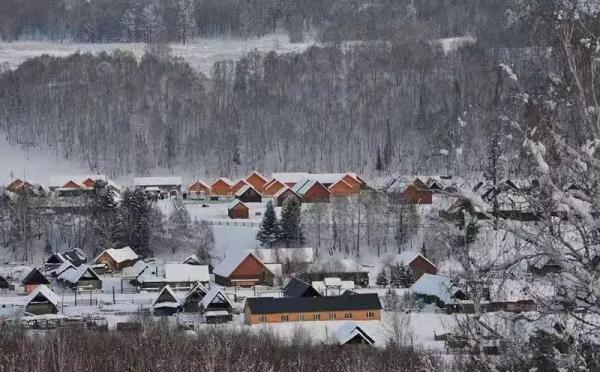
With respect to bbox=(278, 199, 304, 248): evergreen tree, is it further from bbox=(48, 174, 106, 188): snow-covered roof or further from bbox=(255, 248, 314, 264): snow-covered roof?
bbox=(48, 174, 106, 188): snow-covered roof

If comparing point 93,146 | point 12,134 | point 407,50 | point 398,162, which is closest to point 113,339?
point 398,162

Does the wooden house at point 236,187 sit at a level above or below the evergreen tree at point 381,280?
above

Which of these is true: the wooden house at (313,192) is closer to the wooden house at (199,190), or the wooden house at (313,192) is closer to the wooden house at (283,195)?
the wooden house at (283,195)

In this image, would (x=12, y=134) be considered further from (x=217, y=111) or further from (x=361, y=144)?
(x=361, y=144)

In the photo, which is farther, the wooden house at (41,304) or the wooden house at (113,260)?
the wooden house at (113,260)

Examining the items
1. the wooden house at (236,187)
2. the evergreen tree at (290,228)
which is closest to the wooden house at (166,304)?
the evergreen tree at (290,228)

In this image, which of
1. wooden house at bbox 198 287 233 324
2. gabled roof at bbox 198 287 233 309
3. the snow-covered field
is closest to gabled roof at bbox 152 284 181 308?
wooden house at bbox 198 287 233 324

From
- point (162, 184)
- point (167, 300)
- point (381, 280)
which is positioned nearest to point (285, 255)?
point (381, 280)
